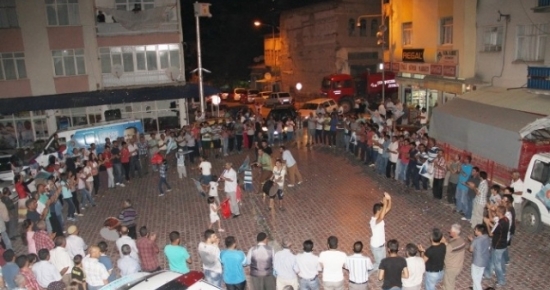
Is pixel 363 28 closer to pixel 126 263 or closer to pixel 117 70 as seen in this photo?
pixel 117 70

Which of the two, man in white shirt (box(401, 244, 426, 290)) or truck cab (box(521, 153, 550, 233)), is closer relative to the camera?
man in white shirt (box(401, 244, 426, 290))

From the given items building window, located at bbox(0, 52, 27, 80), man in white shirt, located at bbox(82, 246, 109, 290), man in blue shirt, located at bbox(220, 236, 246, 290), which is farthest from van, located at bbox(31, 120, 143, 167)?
man in blue shirt, located at bbox(220, 236, 246, 290)

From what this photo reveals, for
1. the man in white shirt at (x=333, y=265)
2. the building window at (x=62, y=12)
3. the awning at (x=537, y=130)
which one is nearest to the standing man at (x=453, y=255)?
the man in white shirt at (x=333, y=265)

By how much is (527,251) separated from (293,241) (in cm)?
552

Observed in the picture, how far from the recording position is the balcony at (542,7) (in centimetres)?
1730

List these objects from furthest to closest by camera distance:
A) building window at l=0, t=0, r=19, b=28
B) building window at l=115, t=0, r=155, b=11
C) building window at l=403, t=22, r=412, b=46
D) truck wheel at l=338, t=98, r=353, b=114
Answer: truck wheel at l=338, t=98, r=353, b=114 < building window at l=403, t=22, r=412, b=46 < building window at l=115, t=0, r=155, b=11 < building window at l=0, t=0, r=19, b=28

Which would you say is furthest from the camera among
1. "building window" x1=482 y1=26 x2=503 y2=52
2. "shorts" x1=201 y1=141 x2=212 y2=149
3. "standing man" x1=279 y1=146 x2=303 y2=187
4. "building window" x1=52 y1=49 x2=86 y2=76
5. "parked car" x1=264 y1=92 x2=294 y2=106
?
"parked car" x1=264 y1=92 x2=294 y2=106

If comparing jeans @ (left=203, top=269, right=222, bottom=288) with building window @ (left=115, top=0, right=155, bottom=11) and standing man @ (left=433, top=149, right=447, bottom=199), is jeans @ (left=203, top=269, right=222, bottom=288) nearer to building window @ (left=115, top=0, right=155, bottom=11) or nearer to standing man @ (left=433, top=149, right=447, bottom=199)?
standing man @ (left=433, top=149, right=447, bottom=199)

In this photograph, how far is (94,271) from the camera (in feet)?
26.7

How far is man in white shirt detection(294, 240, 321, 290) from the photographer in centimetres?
793

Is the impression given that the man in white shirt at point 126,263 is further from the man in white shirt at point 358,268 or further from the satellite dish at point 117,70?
the satellite dish at point 117,70

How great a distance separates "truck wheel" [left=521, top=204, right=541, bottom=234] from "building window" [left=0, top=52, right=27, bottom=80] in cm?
2586

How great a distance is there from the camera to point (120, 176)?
18.7 metres

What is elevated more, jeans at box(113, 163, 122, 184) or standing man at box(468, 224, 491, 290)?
standing man at box(468, 224, 491, 290)
